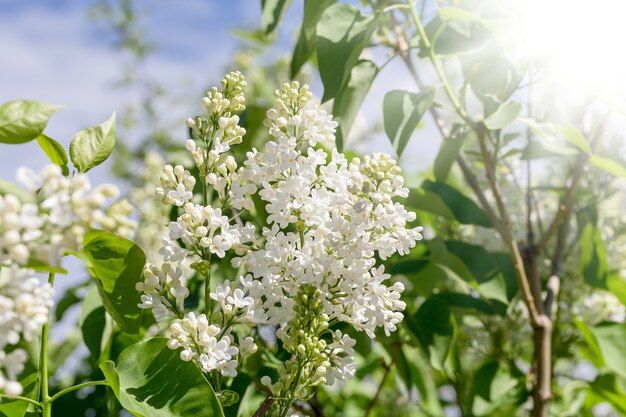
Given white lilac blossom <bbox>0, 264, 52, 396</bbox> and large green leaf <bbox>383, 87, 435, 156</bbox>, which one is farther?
large green leaf <bbox>383, 87, 435, 156</bbox>

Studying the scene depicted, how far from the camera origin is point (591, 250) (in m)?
1.33

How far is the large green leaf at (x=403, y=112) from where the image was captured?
2.99ft

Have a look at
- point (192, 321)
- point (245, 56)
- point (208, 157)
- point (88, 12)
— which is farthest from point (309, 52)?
point (88, 12)

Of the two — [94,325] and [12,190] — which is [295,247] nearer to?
[12,190]

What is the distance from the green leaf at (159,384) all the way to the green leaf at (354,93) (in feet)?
1.32

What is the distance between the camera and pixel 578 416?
5.38ft

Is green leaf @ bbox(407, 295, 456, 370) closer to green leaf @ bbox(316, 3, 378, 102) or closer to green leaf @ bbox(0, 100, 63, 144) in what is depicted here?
green leaf @ bbox(316, 3, 378, 102)

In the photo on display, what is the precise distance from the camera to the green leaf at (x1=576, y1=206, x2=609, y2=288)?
131 cm

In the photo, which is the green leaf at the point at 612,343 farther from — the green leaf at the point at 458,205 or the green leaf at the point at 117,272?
the green leaf at the point at 117,272

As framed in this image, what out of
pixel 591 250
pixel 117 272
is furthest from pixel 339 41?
pixel 591 250

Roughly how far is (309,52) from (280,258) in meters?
0.47

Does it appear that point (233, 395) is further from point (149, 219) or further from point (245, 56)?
point (245, 56)

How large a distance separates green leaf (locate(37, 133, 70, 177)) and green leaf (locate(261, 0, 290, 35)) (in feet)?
1.49

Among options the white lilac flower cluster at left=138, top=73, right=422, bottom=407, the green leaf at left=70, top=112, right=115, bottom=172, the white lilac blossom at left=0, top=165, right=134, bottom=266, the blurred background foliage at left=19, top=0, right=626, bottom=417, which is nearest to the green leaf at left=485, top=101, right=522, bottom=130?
the blurred background foliage at left=19, top=0, right=626, bottom=417
